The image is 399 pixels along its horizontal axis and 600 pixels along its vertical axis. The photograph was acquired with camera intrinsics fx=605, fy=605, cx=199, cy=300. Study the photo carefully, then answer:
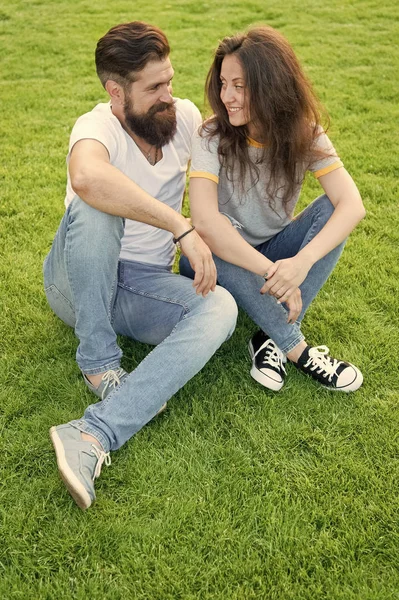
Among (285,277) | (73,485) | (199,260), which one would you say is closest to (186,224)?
(199,260)

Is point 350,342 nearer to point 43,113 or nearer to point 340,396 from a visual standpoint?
point 340,396

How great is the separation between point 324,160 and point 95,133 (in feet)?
3.69

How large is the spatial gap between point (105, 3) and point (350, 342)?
9065 mm

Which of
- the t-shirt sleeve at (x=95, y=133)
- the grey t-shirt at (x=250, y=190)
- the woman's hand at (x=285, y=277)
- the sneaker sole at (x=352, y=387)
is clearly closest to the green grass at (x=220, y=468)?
the sneaker sole at (x=352, y=387)

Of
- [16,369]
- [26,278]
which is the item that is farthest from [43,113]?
[16,369]

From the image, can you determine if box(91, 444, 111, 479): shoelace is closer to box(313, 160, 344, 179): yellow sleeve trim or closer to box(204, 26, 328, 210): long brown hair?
box(204, 26, 328, 210): long brown hair

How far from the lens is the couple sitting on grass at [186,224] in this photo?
2.64m

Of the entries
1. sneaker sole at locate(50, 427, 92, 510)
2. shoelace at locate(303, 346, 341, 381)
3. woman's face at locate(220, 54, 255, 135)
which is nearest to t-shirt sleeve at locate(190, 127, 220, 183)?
woman's face at locate(220, 54, 255, 135)

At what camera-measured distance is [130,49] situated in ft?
9.64

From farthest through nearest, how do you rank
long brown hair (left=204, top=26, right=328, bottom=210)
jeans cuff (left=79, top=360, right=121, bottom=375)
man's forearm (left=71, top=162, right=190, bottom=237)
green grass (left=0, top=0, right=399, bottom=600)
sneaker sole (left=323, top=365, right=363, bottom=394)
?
1. sneaker sole (left=323, top=365, right=363, bottom=394)
2. jeans cuff (left=79, top=360, right=121, bottom=375)
3. long brown hair (left=204, top=26, right=328, bottom=210)
4. man's forearm (left=71, top=162, right=190, bottom=237)
5. green grass (left=0, top=0, right=399, bottom=600)

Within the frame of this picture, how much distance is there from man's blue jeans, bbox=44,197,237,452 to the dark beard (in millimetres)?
545

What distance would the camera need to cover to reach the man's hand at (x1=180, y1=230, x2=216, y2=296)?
2752 mm

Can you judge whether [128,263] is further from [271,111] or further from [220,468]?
[220,468]

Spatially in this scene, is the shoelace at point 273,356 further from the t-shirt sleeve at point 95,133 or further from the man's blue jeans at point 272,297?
the t-shirt sleeve at point 95,133
